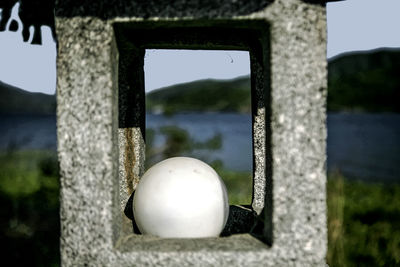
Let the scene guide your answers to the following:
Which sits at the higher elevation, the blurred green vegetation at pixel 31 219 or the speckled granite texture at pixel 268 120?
the speckled granite texture at pixel 268 120

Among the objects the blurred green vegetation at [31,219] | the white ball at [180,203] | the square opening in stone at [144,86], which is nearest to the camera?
the white ball at [180,203]

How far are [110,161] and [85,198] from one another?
0.19m

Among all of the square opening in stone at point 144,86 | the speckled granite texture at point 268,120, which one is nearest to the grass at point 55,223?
the square opening in stone at point 144,86

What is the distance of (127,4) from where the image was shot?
1792 millimetres

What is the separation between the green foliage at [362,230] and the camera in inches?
186

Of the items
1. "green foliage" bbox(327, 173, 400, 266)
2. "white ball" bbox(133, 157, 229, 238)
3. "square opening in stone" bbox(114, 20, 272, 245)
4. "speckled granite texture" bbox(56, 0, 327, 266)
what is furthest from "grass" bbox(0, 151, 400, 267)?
"speckled granite texture" bbox(56, 0, 327, 266)

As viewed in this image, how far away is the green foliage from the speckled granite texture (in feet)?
10.3

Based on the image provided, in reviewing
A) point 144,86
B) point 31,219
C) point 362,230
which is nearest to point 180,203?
point 144,86

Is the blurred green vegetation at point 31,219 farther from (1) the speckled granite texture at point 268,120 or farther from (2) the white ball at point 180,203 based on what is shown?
(1) the speckled granite texture at point 268,120

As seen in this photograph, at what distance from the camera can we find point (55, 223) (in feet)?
18.1

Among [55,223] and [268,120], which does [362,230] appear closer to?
[55,223]

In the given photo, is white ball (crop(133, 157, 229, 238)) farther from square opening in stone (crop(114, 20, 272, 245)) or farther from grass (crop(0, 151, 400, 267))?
grass (crop(0, 151, 400, 267))

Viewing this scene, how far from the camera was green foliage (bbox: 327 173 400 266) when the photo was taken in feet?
15.5

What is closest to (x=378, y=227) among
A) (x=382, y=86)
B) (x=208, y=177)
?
(x=208, y=177)
